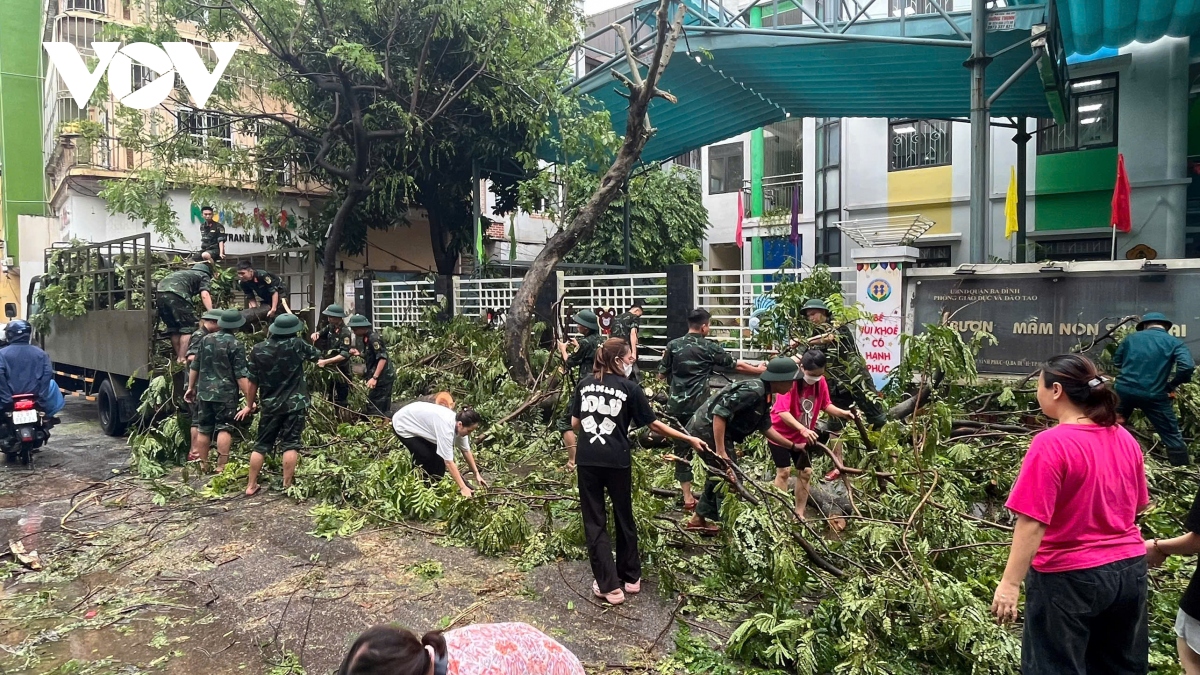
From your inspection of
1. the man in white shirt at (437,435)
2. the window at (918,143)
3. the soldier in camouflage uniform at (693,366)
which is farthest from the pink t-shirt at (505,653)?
the window at (918,143)

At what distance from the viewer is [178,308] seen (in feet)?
28.4

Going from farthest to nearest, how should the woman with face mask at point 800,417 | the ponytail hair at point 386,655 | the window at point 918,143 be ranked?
the window at point 918,143, the woman with face mask at point 800,417, the ponytail hair at point 386,655

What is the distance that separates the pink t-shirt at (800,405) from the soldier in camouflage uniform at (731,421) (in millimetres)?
122

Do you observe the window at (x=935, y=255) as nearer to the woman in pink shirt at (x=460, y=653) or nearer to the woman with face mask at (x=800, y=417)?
the woman with face mask at (x=800, y=417)

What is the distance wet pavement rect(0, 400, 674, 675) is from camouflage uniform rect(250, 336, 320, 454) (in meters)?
0.64

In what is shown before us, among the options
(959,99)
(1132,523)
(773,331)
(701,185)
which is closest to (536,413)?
(773,331)

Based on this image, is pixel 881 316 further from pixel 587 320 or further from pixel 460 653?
pixel 460 653

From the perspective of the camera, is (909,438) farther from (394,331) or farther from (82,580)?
(394,331)

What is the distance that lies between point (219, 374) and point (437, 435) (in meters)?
2.94

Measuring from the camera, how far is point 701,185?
76.2 feet

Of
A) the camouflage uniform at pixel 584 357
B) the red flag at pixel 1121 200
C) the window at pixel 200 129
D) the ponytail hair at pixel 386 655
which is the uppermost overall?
the window at pixel 200 129

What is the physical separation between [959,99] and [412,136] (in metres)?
9.58

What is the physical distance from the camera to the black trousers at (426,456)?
20.1ft

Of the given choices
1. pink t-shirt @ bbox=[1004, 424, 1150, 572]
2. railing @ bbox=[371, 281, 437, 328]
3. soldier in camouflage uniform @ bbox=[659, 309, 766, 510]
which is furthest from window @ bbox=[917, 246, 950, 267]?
pink t-shirt @ bbox=[1004, 424, 1150, 572]
